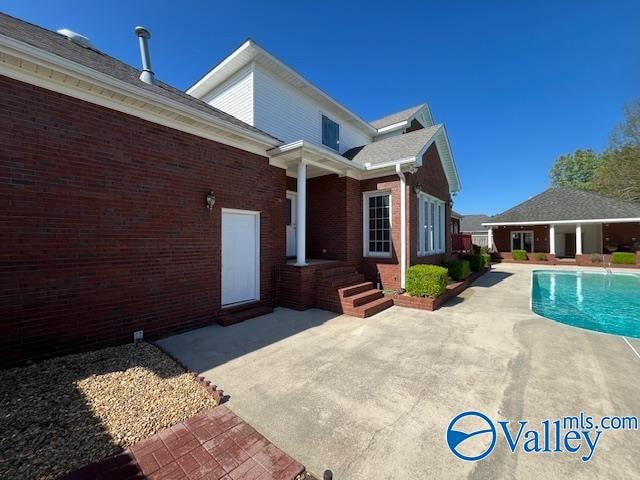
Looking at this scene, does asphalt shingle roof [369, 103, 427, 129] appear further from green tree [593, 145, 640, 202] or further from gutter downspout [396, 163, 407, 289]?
green tree [593, 145, 640, 202]

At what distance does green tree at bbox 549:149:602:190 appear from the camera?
1534 inches

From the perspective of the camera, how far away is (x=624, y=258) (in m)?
18.8

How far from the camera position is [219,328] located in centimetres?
593

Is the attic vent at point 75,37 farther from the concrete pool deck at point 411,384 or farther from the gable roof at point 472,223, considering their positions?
the gable roof at point 472,223

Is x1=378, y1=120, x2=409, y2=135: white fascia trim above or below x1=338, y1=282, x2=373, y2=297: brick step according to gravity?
above

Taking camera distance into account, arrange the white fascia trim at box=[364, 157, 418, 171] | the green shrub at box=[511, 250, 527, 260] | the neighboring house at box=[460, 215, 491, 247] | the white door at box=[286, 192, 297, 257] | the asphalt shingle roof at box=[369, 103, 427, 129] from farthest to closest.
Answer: the neighboring house at box=[460, 215, 491, 247], the green shrub at box=[511, 250, 527, 260], the asphalt shingle roof at box=[369, 103, 427, 129], the white door at box=[286, 192, 297, 257], the white fascia trim at box=[364, 157, 418, 171]

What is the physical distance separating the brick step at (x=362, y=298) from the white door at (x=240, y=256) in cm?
252

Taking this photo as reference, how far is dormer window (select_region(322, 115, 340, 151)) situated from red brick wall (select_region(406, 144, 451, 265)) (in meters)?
3.98

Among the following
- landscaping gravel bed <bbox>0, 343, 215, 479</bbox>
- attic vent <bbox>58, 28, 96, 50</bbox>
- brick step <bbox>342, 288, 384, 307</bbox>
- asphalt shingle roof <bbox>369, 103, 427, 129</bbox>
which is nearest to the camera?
landscaping gravel bed <bbox>0, 343, 215, 479</bbox>

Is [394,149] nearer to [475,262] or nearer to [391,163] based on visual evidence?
[391,163]

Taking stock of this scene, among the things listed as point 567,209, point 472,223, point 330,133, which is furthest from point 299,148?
point 472,223

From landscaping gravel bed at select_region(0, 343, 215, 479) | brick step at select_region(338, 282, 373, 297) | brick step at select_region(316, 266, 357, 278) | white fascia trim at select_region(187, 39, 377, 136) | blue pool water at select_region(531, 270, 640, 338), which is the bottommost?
blue pool water at select_region(531, 270, 640, 338)

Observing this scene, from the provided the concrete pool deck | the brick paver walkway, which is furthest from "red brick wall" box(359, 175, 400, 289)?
the brick paver walkway

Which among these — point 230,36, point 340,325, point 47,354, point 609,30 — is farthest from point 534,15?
point 47,354
